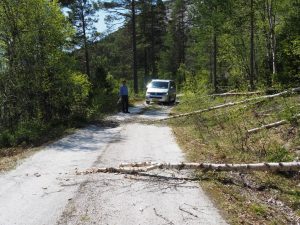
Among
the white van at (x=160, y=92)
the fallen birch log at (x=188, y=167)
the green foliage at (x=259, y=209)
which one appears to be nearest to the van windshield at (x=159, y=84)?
the white van at (x=160, y=92)

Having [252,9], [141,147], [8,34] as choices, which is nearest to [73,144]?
[141,147]

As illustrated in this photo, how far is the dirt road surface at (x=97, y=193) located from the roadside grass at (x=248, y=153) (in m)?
0.48

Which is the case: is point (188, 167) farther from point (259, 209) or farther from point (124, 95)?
point (124, 95)

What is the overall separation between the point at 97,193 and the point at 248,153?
14.6ft

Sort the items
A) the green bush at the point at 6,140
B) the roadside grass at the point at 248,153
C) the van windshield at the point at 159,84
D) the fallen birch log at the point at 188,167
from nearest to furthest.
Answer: the roadside grass at the point at 248,153
the fallen birch log at the point at 188,167
the green bush at the point at 6,140
the van windshield at the point at 159,84

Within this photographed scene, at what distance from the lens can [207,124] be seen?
16078mm

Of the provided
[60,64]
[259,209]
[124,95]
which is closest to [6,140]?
[60,64]

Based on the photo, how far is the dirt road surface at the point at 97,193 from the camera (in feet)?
21.9

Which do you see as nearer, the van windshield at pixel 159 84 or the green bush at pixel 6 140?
the green bush at pixel 6 140

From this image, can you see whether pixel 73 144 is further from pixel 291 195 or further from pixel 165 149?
pixel 291 195

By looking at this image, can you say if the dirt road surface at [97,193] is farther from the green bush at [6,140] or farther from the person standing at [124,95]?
the person standing at [124,95]

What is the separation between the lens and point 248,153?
10648mm

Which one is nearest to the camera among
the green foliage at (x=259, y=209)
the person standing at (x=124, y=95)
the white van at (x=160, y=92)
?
the green foliage at (x=259, y=209)

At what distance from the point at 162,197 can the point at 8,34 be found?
14.4 meters
